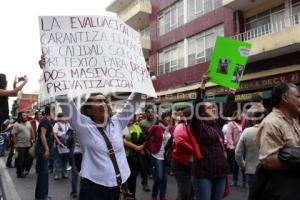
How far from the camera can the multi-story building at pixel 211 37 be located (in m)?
15.6

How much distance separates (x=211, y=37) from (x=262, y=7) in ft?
13.5

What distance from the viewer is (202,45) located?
22.0 metres

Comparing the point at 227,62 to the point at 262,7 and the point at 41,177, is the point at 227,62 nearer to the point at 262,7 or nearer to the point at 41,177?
the point at 41,177

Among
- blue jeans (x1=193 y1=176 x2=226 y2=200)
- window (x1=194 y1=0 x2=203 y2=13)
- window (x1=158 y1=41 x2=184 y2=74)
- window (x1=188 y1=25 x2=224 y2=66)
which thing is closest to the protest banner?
blue jeans (x1=193 y1=176 x2=226 y2=200)

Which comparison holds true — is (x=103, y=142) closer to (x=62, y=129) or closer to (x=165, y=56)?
(x=62, y=129)

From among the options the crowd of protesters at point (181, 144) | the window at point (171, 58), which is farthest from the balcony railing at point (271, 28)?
the crowd of protesters at point (181, 144)

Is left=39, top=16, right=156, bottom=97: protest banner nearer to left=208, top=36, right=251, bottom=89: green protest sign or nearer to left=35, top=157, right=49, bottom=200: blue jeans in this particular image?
left=208, top=36, right=251, bottom=89: green protest sign

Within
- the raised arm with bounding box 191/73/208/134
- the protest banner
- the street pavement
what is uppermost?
the protest banner

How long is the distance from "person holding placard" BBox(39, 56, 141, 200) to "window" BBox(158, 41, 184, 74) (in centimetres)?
2102

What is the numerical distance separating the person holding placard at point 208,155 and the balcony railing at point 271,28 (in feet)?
38.5

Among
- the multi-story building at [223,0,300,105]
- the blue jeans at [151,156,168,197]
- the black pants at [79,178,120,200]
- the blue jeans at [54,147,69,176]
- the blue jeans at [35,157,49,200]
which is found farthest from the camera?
the multi-story building at [223,0,300,105]

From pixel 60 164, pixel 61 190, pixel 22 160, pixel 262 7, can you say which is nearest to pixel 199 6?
pixel 262 7

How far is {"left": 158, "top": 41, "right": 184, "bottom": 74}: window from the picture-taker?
24656 mm

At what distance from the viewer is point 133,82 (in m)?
4.02
